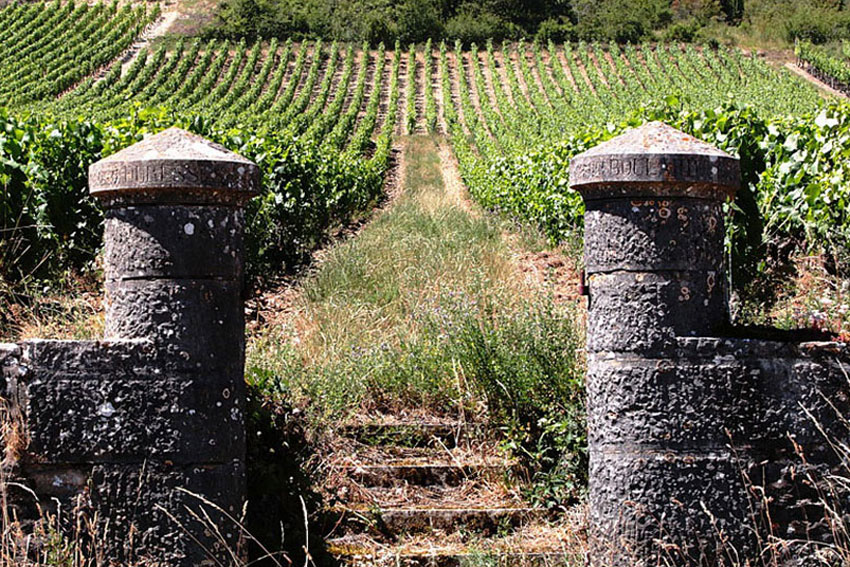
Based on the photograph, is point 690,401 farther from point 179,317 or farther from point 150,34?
point 150,34

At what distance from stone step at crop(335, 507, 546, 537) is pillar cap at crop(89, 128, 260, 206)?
1830 millimetres

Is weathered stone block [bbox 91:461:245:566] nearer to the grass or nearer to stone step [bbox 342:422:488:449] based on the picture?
stone step [bbox 342:422:488:449]

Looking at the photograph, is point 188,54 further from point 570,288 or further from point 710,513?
point 710,513

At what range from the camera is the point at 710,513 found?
362 cm

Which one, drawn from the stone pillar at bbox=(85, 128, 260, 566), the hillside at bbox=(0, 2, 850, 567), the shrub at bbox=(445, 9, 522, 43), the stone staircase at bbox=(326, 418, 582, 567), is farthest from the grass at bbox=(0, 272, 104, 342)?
the shrub at bbox=(445, 9, 522, 43)

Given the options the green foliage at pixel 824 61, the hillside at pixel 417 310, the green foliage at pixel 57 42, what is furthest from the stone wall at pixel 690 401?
the green foliage at pixel 824 61

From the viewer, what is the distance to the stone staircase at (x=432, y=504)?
174 inches

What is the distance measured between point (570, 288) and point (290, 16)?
56.7 metres

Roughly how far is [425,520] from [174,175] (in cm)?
221

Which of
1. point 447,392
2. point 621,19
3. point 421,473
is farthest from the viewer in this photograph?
point 621,19

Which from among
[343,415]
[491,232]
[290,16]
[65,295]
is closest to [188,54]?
[290,16]

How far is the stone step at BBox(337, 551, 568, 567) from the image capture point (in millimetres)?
4301

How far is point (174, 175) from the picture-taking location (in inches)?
145

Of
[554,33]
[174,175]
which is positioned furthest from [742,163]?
[554,33]
